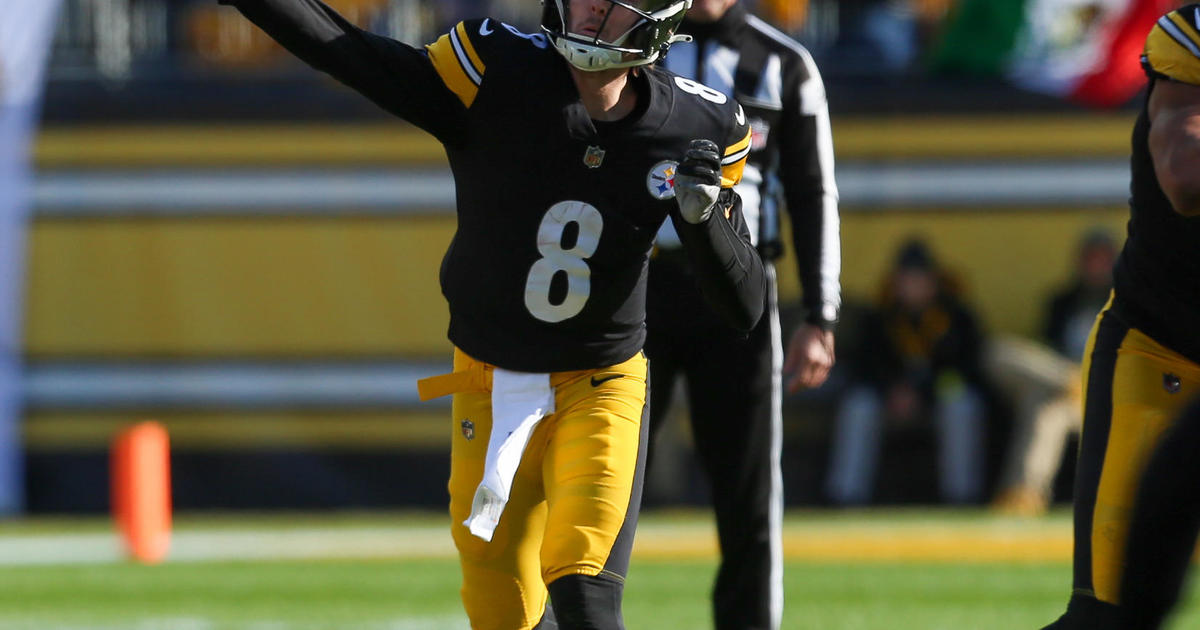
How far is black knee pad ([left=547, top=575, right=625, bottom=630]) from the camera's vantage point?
11.8ft

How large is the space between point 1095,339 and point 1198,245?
0.34 meters

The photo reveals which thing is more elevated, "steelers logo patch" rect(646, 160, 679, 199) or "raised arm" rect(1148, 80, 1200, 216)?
"raised arm" rect(1148, 80, 1200, 216)

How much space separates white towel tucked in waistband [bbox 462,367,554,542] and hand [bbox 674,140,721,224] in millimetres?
570

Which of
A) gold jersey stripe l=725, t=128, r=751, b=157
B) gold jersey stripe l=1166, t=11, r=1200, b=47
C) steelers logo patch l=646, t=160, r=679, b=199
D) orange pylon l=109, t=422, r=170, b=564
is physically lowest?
orange pylon l=109, t=422, r=170, b=564

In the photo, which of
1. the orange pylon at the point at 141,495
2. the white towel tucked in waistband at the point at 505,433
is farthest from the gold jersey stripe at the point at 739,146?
the orange pylon at the point at 141,495

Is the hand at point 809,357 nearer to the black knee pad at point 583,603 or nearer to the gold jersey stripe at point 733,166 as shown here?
the gold jersey stripe at point 733,166

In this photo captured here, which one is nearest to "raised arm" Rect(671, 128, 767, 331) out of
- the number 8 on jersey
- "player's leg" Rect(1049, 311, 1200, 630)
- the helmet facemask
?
the number 8 on jersey

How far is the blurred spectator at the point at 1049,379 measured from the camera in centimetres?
1080

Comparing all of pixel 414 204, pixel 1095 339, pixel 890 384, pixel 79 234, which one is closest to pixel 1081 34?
pixel 890 384

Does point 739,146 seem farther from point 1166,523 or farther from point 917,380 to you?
point 917,380

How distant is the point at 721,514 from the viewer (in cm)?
491

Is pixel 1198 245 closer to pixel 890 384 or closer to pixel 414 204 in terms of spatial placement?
pixel 890 384

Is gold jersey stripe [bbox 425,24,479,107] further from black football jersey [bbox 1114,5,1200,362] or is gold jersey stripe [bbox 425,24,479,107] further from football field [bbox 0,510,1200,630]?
football field [bbox 0,510,1200,630]

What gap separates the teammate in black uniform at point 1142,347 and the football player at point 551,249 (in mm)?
775
